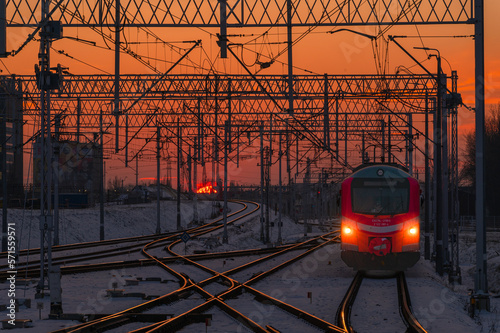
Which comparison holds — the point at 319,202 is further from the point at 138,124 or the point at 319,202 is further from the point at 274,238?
the point at 138,124

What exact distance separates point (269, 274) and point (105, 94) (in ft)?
76.9

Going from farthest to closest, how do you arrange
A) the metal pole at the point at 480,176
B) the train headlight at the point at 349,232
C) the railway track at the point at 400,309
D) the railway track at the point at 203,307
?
the train headlight at the point at 349,232 < the metal pole at the point at 480,176 < the railway track at the point at 400,309 < the railway track at the point at 203,307

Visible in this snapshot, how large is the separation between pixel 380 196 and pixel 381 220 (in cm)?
79

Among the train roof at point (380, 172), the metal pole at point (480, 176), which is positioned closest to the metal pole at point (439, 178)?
the train roof at point (380, 172)

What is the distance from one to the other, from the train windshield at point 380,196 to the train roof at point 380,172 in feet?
0.56

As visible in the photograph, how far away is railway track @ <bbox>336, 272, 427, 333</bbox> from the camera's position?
1398cm

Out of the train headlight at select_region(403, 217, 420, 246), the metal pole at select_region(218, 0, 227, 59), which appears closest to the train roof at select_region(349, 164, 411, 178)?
the train headlight at select_region(403, 217, 420, 246)

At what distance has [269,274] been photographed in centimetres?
2425

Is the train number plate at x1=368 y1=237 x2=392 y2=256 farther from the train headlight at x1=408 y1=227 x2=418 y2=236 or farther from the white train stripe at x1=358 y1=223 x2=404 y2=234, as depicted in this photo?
the train headlight at x1=408 y1=227 x2=418 y2=236

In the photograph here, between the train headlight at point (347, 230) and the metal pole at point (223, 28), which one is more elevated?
the metal pole at point (223, 28)

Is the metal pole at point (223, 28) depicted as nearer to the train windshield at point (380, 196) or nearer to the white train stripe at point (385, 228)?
the train windshield at point (380, 196)

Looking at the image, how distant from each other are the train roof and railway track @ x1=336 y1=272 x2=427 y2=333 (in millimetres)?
3248

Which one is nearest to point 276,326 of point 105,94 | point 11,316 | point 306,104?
point 11,316

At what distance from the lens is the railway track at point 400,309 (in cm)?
1398
